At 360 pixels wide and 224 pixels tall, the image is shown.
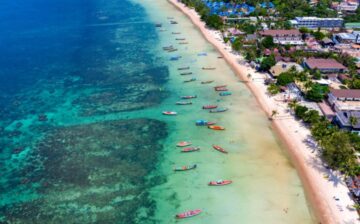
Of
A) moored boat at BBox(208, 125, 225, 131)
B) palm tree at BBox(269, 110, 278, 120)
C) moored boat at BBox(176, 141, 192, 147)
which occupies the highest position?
palm tree at BBox(269, 110, 278, 120)

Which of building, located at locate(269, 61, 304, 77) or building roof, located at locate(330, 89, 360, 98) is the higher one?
building, located at locate(269, 61, 304, 77)

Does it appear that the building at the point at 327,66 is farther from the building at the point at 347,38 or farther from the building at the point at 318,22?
the building at the point at 318,22

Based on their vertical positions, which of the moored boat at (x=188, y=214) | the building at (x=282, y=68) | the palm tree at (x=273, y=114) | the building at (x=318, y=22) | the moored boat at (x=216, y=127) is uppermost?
the building at (x=318, y=22)

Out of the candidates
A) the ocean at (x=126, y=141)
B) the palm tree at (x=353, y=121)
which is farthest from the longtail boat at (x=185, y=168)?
the palm tree at (x=353, y=121)

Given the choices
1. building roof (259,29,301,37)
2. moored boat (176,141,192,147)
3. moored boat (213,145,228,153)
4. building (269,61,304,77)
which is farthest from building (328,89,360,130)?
building roof (259,29,301,37)

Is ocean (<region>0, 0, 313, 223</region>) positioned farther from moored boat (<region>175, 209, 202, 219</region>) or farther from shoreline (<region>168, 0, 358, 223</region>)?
shoreline (<region>168, 0, 358, 223</region>)

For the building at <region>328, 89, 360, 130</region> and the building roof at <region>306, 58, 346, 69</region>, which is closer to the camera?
the building at <region>328, 89, 360, 130</region>

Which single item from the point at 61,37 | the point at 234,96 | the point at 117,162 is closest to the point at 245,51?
the point at 234,96
